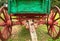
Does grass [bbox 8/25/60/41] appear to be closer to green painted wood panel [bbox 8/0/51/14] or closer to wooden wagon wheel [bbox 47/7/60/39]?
wooden wagon wheel [bbox 47/7/60/39]

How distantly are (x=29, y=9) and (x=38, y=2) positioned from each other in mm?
270

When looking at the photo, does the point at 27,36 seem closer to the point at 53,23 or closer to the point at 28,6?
the point at 53,23

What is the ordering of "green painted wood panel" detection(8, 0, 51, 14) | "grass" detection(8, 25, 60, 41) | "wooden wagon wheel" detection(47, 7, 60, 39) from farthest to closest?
"grass" detection(8, 25, 60, 41) < "wooden wagon wheel" detection(47, 7, 60, 39) < "green painted wood panel" detection(8, 0, 51, 14)

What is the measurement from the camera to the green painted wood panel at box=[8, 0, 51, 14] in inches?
161

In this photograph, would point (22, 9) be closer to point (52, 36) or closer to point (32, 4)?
point (32, 4)

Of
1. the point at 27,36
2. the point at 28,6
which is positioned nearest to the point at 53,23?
the point at 27,36

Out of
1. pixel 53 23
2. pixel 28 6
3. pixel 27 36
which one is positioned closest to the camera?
pixel 28 6

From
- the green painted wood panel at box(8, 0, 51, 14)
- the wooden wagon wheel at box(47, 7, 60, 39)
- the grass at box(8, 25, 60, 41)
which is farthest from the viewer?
the grass at box(8, 25, 60, 41)

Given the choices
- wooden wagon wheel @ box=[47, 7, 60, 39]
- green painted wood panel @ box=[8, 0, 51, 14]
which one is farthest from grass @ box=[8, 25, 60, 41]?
green painted wood panel @ box=[8, 0, 51, 14]

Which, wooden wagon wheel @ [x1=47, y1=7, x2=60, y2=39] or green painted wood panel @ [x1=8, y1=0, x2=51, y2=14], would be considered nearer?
green painted wood panel @ [x1=8, y1=0, x2=51, y2=14]

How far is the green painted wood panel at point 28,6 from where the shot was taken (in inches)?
161

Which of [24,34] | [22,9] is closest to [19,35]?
[24,34]

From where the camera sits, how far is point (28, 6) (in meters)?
4.10

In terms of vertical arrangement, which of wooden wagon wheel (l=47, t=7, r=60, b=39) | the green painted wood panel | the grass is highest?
the green painted wood panel
